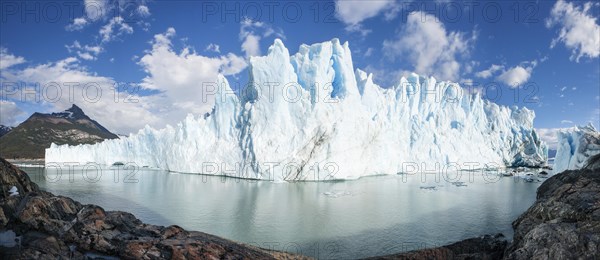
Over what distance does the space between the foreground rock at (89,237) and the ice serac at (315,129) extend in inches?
543

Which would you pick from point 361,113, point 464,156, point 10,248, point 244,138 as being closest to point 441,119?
point 464,156

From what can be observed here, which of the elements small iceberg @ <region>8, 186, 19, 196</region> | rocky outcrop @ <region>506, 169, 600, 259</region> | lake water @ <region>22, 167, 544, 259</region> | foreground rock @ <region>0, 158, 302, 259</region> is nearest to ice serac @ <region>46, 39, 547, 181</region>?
lake water @ <region>22, 167, 544, 259</region>

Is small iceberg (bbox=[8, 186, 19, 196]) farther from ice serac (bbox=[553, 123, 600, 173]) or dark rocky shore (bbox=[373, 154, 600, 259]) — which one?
ice serac (bbox=[553, 123, 600, 173])

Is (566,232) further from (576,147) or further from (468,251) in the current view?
(576,147)

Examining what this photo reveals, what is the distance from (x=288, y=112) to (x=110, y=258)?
53.9 ft

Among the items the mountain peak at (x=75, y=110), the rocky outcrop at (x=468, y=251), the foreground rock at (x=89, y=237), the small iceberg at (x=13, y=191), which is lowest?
the rocky outcrop at (x=468, y=251)

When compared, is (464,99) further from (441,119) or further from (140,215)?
(140,215)

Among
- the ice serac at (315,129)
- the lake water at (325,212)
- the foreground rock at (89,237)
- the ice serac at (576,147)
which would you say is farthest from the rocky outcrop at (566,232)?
the ice serac at (315,129)

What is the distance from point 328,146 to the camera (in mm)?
21828

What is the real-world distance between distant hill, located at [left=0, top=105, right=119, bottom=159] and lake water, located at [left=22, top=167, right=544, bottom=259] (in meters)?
53.3

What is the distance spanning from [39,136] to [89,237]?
78.1 metres

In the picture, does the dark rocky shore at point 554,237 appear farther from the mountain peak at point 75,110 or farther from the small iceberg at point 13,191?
the mountain peak at point 75,110

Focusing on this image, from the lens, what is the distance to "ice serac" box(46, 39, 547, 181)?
70.5 feet

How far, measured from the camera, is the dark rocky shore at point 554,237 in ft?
18.1
